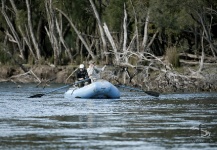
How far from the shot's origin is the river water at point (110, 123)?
72.9 feet

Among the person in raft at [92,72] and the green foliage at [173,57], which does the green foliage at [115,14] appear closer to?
the green foliage at [173,57]

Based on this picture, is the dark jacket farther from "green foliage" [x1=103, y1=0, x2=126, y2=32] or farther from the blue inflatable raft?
"green foliage" [x1=103, y1=0, x2=126, y2=32]

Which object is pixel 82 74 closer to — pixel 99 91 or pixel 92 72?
pixel 92 72

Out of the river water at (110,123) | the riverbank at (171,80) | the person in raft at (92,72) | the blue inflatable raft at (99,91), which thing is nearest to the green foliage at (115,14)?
the riverbank at (171,80)

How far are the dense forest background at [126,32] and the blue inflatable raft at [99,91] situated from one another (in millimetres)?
4861

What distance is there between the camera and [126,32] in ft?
184

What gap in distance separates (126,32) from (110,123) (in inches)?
1136

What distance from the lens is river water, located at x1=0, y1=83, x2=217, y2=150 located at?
22.2 meters

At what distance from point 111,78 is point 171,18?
5.03 m

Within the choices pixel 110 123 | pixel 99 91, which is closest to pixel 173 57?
pixel 99 91

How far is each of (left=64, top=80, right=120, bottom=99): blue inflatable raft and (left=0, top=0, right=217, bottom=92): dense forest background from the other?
4.86 m

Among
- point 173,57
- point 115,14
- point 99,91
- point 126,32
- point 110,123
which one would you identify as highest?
point 115,14

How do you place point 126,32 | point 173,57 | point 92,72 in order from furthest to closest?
point 126,32 → point 173,57 → point 92,72

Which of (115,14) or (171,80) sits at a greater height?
(115,14)
